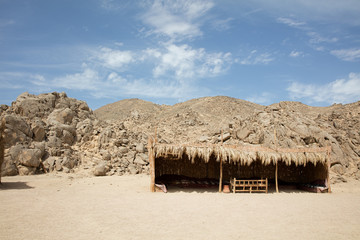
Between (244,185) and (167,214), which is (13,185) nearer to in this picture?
(167,214)

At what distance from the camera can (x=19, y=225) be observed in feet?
20.8

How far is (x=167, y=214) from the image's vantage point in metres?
7.68

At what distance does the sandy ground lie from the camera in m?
5.96

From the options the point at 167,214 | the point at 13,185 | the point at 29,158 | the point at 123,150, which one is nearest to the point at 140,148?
the point at 123,150

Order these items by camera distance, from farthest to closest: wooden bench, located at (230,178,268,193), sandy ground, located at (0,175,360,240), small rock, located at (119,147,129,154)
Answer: small rock, located at (119,147,129,154) → wooden bench, located at (230,178,268,193) → sandy ground, located at (0,175,360,240)

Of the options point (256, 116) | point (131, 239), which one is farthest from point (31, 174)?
point (256, 116)

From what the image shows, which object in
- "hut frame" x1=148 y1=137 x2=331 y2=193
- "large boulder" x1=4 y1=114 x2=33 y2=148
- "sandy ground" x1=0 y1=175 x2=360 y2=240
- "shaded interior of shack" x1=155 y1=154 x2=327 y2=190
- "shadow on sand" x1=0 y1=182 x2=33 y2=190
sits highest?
"large boulder" x1=4 y1=114 x2=33 y2=148

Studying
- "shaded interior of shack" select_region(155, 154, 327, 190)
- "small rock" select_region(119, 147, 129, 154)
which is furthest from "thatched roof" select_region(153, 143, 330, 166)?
"small rock" select_region(119, 147, 129, 154)

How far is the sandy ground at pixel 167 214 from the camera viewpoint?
19.6 ft

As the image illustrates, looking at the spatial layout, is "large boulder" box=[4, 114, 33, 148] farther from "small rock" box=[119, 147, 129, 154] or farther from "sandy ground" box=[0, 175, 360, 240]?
"small rock" box=[119, 147, 129, 154]

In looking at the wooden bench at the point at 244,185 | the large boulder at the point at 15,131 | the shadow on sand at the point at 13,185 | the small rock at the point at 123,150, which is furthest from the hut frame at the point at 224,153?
the large boulder at the point at 15,131

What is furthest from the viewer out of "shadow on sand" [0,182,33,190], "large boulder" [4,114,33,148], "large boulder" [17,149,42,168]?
"large boulder" [4,114,33,148]

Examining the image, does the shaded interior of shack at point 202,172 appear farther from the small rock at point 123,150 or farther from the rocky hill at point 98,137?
the small rock at point 123,150

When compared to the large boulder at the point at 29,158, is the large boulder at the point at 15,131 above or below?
above
